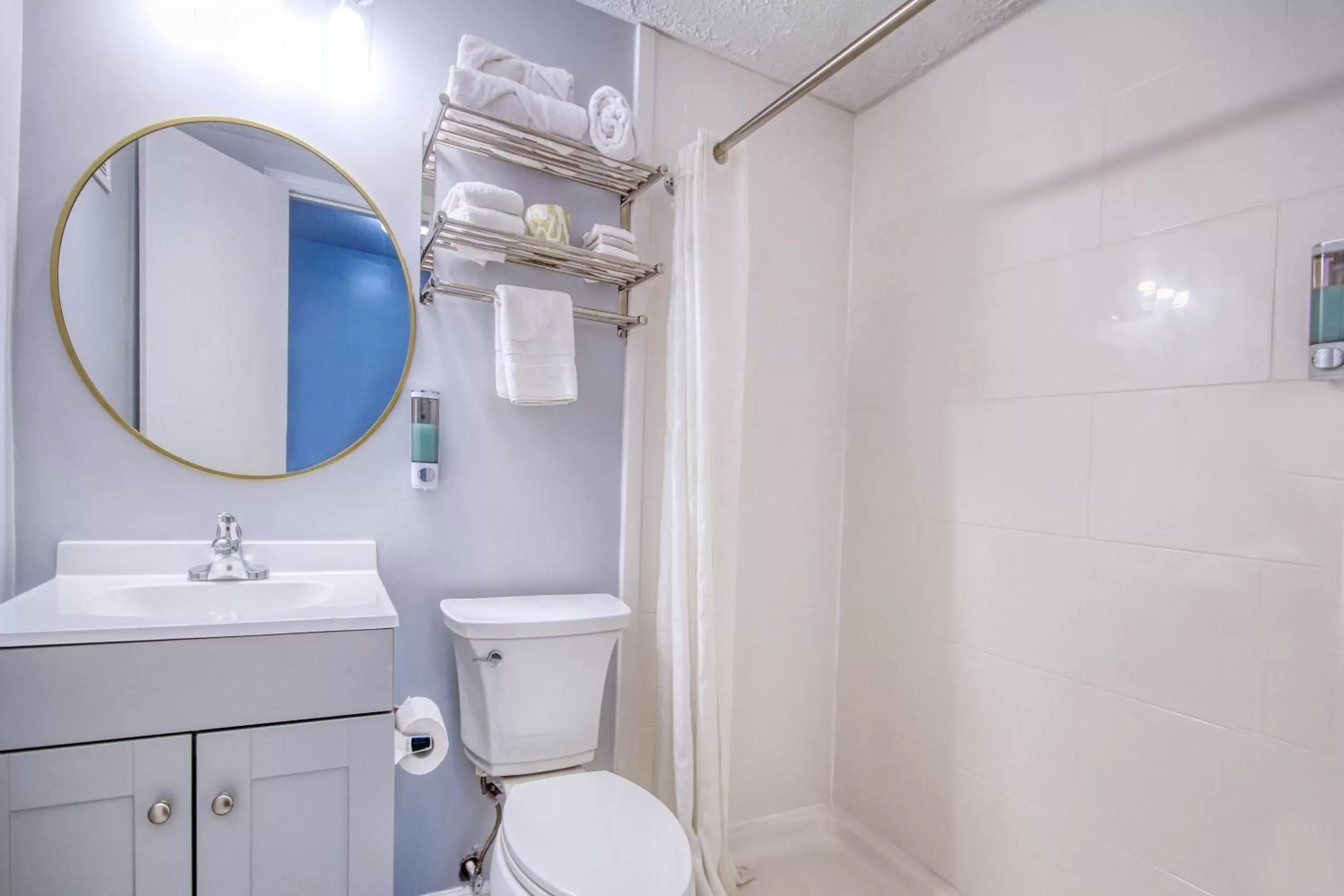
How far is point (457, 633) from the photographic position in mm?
1422

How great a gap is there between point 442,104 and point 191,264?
62 centimetres

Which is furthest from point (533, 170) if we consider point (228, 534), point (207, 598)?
point (207, 598)

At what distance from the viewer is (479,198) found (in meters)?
1.43

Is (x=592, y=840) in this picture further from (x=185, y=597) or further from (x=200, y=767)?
(x=185, y=597)

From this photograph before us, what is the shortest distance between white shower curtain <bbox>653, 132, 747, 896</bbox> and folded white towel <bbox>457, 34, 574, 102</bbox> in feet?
1.14

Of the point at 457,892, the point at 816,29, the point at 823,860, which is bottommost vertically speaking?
the point at 823,860

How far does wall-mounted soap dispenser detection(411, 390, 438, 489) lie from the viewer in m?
1.50

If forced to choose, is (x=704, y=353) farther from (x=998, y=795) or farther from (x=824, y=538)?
(x=998, y=795)

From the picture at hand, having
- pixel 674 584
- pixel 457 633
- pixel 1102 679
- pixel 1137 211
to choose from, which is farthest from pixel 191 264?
pixel 1102 679

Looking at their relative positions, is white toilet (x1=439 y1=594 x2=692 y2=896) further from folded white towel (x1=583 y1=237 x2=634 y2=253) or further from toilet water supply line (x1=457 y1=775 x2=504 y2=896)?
folded white towel (x1=583 y1=237 x2=634 y2=253)

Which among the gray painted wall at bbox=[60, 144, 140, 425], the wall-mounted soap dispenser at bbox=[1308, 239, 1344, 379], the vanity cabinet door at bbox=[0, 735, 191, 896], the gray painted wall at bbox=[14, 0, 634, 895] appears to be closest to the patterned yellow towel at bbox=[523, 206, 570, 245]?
the gray painted wall at bbox=[14, 0, 634, 895]

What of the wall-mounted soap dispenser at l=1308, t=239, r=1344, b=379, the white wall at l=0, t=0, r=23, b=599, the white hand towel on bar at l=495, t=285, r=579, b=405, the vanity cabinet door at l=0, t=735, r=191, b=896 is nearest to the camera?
the vanity cabinet door at l=0, t=735, r=191, b=896

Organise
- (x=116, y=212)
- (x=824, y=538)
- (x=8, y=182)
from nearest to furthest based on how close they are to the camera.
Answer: (x=8, y=182) → (x=116, y=212) → (x=824, y=538)

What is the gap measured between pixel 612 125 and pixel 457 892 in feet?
6.24
